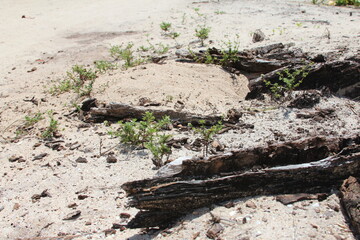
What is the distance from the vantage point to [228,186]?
2842mm

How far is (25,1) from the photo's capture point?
1402 centimetres

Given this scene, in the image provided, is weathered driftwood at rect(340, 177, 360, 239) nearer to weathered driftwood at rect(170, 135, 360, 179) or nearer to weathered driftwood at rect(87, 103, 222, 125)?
weathered driftwood at rect(170, 135, 360, 179)

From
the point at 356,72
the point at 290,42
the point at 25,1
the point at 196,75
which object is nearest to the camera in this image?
the point at 356,72

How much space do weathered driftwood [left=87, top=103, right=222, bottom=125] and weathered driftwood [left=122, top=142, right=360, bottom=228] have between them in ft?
5.39

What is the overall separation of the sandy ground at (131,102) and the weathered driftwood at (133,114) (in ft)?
0.78

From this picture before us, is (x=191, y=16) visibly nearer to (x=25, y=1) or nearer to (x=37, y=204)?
(x=25, y=1)

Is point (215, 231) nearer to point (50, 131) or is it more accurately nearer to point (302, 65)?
point (50, 131)

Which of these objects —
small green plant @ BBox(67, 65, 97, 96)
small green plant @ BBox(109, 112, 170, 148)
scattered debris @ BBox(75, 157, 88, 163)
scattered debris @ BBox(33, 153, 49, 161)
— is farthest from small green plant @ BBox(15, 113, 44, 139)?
small green plant @ BBox(109, 112, 170, 148)

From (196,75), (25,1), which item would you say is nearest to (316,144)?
(196,75)

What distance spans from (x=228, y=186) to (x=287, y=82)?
2.41 m

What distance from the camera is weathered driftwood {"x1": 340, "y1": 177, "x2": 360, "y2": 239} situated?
2.47m

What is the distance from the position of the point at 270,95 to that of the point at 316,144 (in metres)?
2.21

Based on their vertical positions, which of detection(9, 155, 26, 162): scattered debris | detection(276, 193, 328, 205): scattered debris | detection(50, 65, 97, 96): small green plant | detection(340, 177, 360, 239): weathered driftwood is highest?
detection(340, 177, 360, 239): weathered driftwood

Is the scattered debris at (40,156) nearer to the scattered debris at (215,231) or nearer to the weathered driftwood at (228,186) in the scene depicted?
the weathered driftwood at (228,186)
